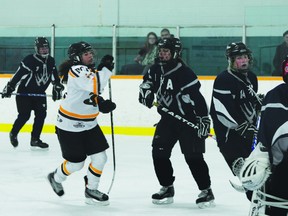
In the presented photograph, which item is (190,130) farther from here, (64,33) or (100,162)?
(64,33)

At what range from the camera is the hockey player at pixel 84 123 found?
431cm

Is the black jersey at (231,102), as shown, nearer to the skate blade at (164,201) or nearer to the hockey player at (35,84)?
the skate blade at (164,201)

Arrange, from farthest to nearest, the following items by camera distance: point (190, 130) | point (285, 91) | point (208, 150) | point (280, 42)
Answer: point (280, 42)
point (208, 150)
point (190, 130)
point (285, 91)

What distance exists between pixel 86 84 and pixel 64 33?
5272 mm

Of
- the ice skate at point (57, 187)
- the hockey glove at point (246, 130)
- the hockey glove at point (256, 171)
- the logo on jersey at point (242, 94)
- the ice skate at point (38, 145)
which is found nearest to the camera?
the hockey glove at point (256, 171)

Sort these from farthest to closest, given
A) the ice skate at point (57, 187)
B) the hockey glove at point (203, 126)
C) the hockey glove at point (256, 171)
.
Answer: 1. the ice skate at point (57, 187)
2. the hockey glove at point (203, 126)
3. the hockey glove at point (256, 171)

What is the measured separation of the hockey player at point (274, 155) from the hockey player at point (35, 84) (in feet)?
16.1

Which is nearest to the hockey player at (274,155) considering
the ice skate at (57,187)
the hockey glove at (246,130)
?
the hockey glove at (246,130)

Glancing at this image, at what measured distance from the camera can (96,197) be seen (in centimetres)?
435

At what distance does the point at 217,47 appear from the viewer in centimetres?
909

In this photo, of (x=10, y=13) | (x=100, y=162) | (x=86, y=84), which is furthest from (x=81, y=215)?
(x=10, y=13)

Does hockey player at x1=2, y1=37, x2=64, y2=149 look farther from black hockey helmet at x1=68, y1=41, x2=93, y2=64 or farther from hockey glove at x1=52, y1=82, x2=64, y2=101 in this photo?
black hockey helmet at x1=68, y1=41, x2=93, y2=64

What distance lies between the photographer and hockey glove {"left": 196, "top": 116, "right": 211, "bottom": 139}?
422 cm

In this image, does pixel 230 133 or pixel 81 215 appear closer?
pixel 230 133
